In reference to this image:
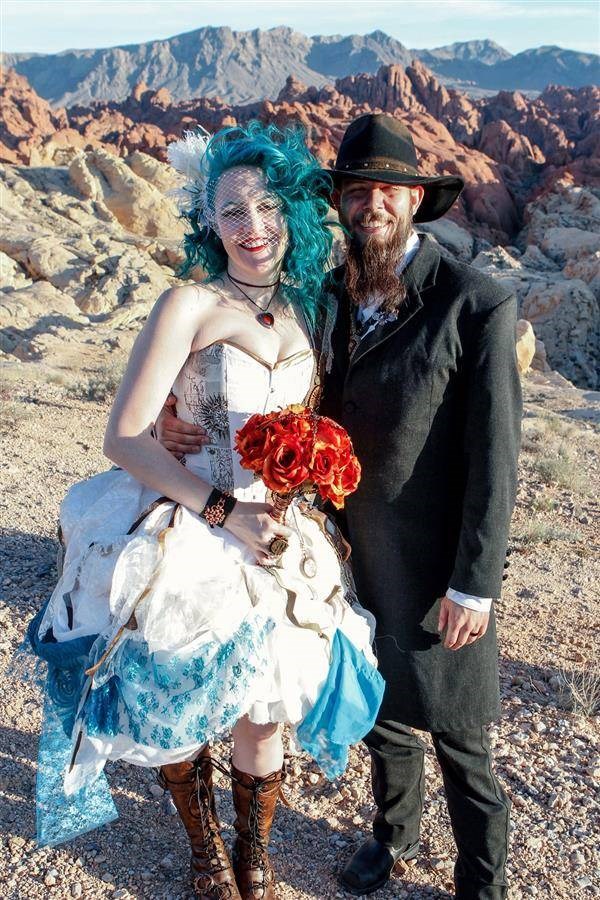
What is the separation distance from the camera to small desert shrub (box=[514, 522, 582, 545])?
225 inches

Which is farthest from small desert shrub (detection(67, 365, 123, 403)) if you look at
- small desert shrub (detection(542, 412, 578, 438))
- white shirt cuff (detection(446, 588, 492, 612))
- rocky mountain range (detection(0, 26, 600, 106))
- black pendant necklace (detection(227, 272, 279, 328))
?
rocky mountain range (detection(0, 26, 600, 106))

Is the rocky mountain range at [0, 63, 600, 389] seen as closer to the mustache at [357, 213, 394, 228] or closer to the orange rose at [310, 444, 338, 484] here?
the mustache at [357, 213, 394, 228]

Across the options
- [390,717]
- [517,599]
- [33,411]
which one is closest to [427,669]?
[390,717]

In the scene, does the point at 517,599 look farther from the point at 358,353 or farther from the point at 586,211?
the point at 586,211

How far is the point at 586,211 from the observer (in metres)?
30.0

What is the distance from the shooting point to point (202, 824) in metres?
2.40

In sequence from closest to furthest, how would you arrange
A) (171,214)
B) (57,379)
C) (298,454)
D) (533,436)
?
(298,454)
(533,436)
(57,379)
(171,214)

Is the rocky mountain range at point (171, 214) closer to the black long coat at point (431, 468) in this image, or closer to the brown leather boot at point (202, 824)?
the black long coat at point (431, 468)

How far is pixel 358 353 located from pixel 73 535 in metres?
0.88

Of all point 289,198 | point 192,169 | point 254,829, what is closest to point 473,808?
point 254,829

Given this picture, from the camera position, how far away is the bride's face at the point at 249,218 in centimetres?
229

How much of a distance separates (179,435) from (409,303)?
0.71m

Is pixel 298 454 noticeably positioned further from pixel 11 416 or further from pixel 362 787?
pixel 11 416

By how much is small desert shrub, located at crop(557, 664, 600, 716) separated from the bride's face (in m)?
2.29
